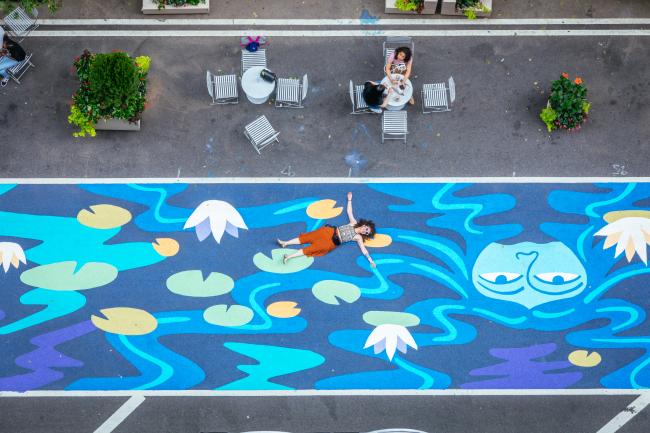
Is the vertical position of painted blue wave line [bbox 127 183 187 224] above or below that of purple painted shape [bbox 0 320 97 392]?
above

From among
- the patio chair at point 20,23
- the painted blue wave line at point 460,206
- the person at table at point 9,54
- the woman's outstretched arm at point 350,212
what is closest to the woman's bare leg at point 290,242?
the woman's outstretched arm at point 350,212

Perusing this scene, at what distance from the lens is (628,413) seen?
13648 millimetres

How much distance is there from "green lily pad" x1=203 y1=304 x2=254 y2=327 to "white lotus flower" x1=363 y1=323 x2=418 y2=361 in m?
2.61

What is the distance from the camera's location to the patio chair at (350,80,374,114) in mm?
13781

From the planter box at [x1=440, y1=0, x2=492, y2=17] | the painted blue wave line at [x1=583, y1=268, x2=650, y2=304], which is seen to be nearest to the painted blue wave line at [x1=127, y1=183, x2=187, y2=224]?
the planter box at [x1=440, y1=0, x2=492, y2=17]

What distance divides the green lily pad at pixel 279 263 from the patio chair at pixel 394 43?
471 centimetres

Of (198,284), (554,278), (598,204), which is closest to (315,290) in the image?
(198,284)

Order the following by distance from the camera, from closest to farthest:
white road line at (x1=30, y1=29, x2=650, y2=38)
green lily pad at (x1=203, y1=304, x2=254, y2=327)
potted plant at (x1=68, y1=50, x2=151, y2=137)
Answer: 1. potted plant at (x1=68, y1=50, x2=151, y2=137)
2. green lily pad at (x1=203, y1=304, x2=254, y2=327)
3. white road line at (x1=30, y1=29, x2=650, y2=38)

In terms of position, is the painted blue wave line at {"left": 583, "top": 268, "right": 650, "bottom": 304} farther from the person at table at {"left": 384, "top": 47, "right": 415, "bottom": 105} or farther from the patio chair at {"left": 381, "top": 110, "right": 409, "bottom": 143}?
the person at table at {"left": 384, "top": 47, "right": 415, "bottom": 105}

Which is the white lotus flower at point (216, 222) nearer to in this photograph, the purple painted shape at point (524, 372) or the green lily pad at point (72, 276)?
the green lily pad at point (72, 276)

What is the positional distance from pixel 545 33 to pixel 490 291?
5844 mm

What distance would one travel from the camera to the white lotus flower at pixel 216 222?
13719 mm

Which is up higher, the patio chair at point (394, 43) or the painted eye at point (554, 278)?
the patio chair at point (394, 43)

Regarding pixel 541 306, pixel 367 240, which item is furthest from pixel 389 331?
pixel 541 306
